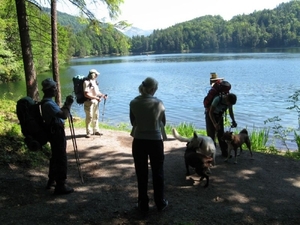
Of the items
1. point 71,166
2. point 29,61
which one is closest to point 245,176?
point 71,166

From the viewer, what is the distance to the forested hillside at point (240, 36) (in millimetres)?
130125

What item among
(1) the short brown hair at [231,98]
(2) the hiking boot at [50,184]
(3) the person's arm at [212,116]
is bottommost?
(2) the hiking boot at [50,184]

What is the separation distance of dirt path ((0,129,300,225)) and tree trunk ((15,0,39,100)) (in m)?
2.78

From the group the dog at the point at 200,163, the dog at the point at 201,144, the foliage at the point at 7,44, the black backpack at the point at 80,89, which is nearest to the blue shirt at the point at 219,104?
Result: the dog at the point at 201,144

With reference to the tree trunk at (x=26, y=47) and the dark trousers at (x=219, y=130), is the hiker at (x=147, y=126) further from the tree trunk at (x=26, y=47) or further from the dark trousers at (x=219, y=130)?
the tree trunk at (x=26, y=47)

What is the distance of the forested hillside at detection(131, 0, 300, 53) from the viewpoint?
130125mm

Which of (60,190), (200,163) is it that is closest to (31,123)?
(60,190)

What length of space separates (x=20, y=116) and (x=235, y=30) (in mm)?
158095

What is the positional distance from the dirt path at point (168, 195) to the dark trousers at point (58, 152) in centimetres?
38

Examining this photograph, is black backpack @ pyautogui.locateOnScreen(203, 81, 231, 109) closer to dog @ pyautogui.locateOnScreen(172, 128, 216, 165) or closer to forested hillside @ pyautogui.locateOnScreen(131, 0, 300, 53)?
dog @ pyautogui.locateOnScreen(172, 128, 216, 165)

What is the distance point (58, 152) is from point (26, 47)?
4.52m

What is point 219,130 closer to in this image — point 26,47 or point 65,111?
point 65,111

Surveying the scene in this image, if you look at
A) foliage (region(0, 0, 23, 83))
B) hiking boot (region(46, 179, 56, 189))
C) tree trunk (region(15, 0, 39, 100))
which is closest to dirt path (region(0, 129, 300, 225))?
hiking boot (region(46, 179, 56, 189))

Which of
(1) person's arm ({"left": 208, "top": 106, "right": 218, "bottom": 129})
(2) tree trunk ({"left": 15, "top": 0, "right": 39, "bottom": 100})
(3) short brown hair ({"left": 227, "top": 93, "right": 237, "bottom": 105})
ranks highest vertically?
(2) tree trunk ({"left": 15, "top": 0, "right": 39, "bottom": 100})
